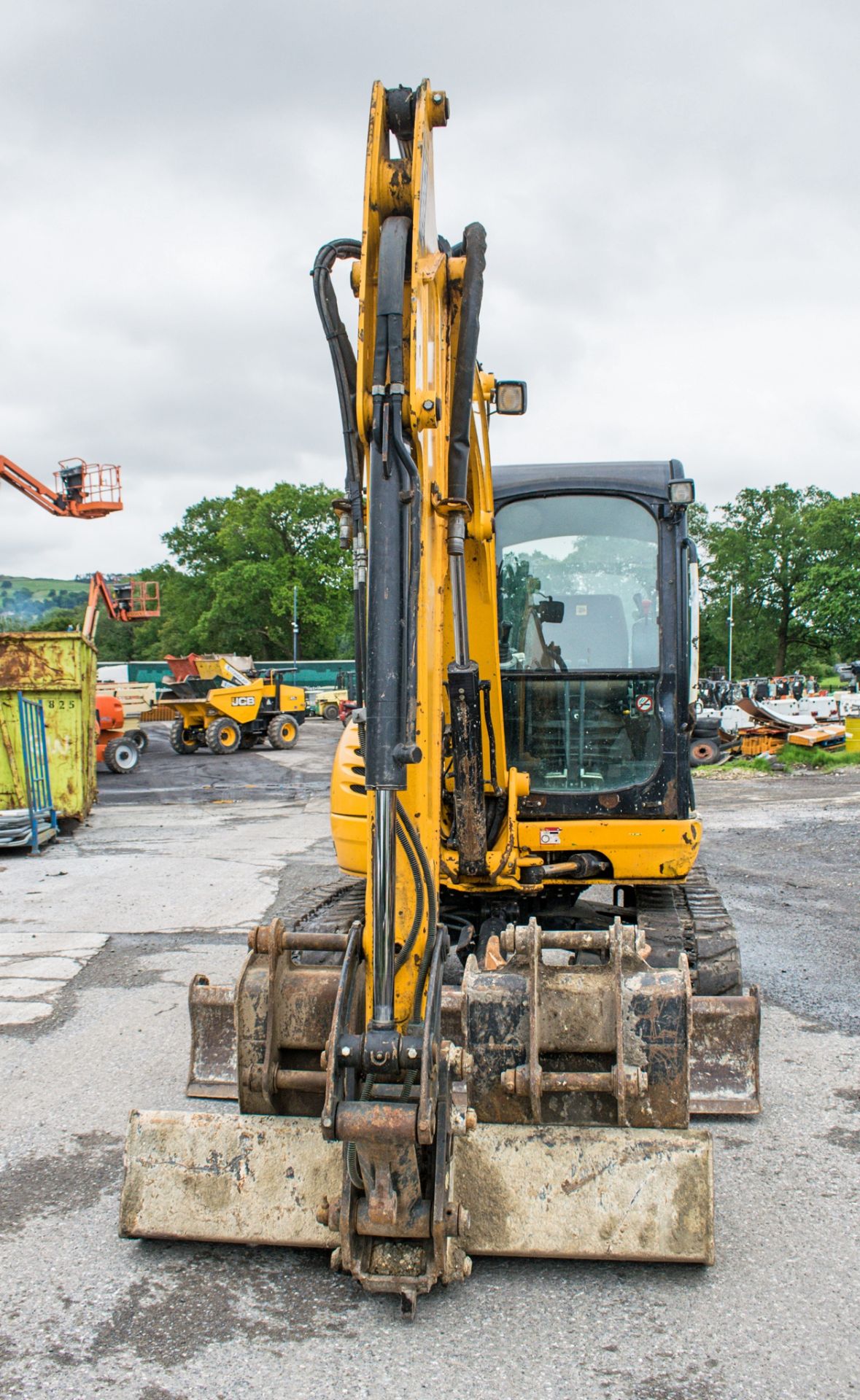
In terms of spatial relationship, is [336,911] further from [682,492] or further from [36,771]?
[36,771]

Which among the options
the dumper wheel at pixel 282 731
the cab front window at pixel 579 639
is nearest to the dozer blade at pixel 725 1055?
the cab front window at pixel 579 639

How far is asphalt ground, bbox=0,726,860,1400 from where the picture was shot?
2.68 m

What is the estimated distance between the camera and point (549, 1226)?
3117mm

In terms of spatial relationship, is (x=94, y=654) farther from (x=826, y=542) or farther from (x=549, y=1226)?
(x=826, y=542)

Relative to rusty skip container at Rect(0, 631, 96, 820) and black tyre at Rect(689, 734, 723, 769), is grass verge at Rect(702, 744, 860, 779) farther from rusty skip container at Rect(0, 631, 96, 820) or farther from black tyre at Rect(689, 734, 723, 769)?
black tyre at Rect(689, 734, 723, 769)

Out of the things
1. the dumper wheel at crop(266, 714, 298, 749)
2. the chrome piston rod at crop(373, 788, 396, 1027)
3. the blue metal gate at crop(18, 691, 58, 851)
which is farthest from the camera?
the dumper wheel at crop(266, 714, 298, 749)

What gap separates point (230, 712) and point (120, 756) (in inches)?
195

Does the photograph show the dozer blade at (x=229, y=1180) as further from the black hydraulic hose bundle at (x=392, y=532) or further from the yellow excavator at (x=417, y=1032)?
the black hydraulic hose bundle at (x=392, y=532)

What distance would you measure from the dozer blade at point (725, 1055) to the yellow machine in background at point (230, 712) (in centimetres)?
2278

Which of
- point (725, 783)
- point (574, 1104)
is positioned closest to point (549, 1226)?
point (574, 1104)

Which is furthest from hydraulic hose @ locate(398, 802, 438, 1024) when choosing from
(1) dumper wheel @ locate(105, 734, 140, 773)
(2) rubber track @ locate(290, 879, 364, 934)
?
(1) dumper wheel @ locate(105, 734, 140, 773)

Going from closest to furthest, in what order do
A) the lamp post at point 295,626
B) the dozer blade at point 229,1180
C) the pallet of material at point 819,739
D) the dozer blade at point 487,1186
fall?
1. the dozer blade at point 487,1186
2. the dozer blade at point 229,1180
3. the pallet of material at point 819,739
4. the lamp post at point 295,626

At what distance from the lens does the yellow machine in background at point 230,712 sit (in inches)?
1045

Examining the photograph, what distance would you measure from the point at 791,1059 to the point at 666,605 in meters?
2.15
